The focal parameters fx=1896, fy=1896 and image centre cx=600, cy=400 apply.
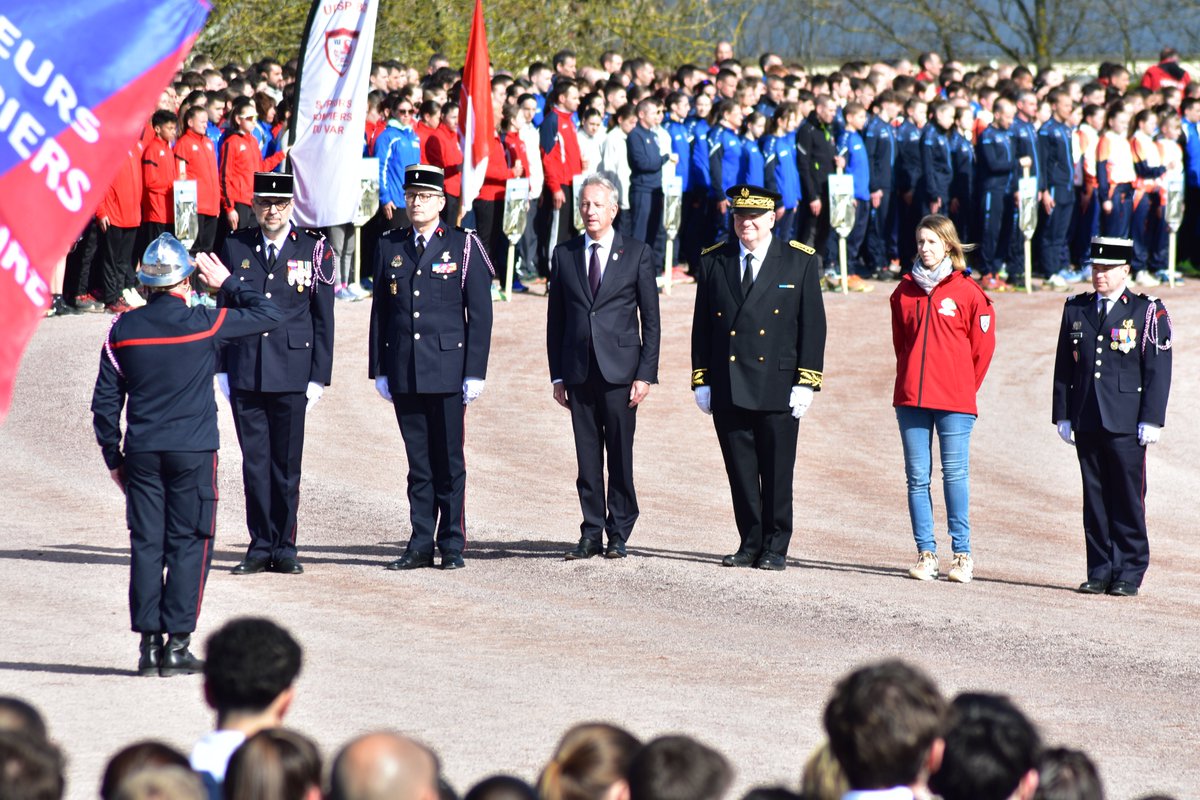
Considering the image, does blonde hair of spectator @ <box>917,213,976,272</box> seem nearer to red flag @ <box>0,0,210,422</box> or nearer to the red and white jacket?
the red and white jacket

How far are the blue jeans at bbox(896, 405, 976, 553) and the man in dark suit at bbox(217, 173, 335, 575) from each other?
3.28 meters

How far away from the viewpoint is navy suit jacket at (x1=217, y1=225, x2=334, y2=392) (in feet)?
34.1

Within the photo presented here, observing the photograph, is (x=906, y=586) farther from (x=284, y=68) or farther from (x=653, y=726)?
(x=284, y=68)

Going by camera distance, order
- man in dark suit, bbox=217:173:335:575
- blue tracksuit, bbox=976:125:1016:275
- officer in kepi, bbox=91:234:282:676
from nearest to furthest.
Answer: officer in kepi, bbox=91:234:282:676, man in dark suit, bbox=217:173:335:575, blue tracksuit, bbox=976:125:1016:275

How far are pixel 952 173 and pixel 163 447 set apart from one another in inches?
604

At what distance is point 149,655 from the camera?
26.6 ft

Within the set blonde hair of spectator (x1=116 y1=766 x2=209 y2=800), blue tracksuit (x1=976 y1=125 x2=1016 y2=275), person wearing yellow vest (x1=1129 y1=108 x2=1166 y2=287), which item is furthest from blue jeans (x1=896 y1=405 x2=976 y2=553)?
person wearing yellow vest (x1=1129 y1=108 x2=1166 y2=287)

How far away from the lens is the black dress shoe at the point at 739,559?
10680 millimetres

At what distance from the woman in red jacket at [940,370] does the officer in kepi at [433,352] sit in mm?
2365

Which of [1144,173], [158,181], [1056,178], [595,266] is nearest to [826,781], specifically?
[595,266]

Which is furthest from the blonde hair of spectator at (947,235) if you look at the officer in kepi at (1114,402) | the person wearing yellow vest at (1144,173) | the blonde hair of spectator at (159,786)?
the person wearing yellow vest at (1144,173)

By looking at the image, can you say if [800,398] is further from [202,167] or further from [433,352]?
[202,167]

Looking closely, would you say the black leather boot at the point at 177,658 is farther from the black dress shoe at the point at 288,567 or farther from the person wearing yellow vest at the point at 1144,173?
the person wearing yellow vest at the point at 1144,173

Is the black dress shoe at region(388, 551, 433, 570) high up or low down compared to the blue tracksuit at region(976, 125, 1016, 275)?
down
